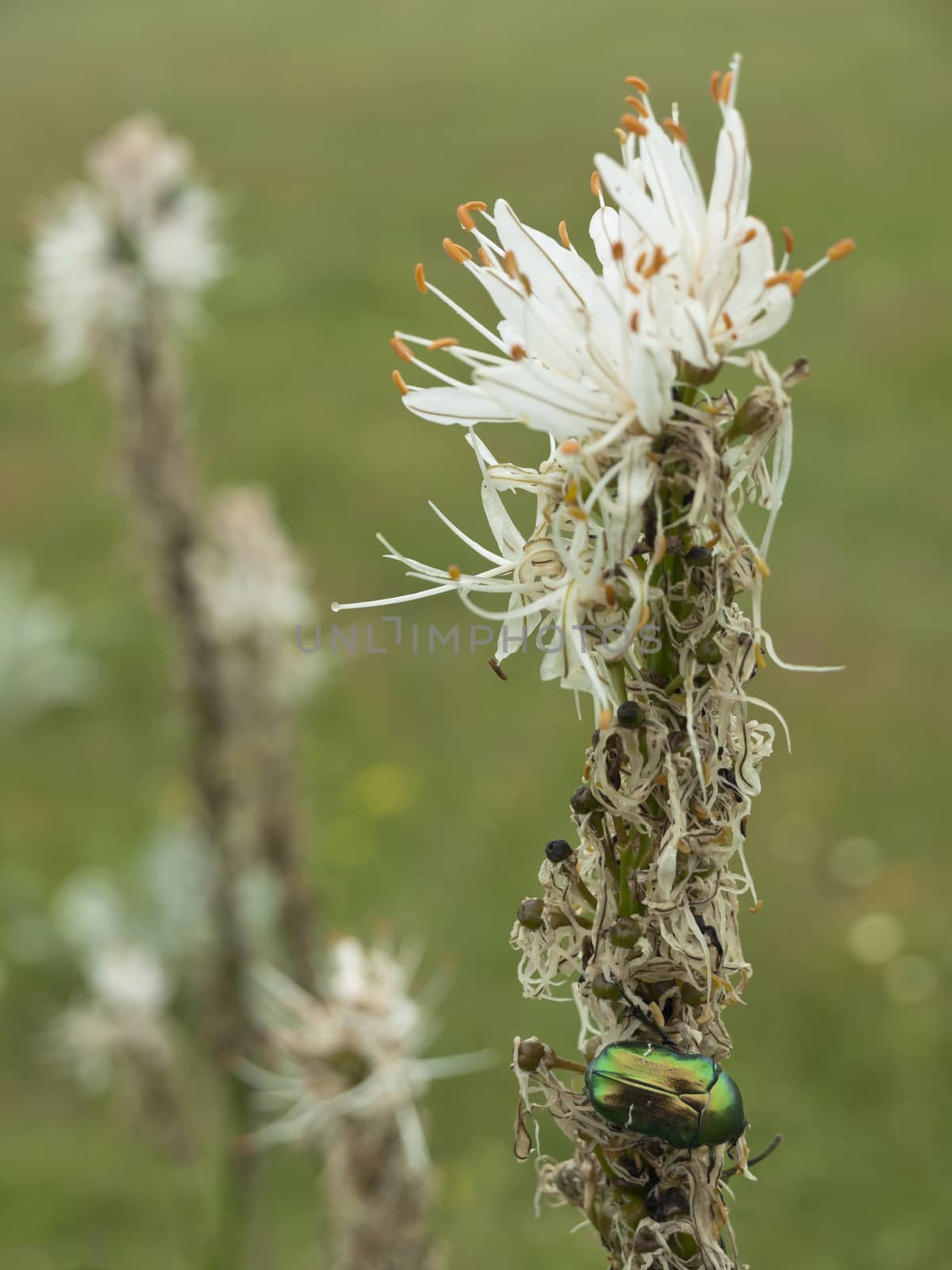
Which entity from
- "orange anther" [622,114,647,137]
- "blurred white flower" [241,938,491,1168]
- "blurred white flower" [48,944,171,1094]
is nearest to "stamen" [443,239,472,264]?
"orange anther" [622,114,647,137]

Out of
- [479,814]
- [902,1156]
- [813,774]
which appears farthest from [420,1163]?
[813,774]

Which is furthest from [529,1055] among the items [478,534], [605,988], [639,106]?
[478,534]

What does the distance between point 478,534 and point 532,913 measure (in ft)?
20.2

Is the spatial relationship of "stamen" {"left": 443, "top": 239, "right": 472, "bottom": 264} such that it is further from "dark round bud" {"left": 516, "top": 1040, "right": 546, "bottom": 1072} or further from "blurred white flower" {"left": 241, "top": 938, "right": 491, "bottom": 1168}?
"blurred white flower" {"left": 241, "top": 938, "right": 491, "bottom": 1168}

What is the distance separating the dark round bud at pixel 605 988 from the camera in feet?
3.35

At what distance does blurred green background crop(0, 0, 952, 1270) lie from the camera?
4.36 m

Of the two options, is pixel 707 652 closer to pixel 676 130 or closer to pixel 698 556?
pixel 698 556

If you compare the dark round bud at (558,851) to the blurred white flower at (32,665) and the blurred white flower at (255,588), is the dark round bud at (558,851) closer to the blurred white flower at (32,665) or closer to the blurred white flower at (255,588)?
the blurred white flower at (255,588)

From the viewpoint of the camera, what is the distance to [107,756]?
6832 millimetres

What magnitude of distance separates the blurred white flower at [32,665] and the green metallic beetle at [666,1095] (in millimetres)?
6280

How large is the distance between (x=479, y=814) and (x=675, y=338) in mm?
5194

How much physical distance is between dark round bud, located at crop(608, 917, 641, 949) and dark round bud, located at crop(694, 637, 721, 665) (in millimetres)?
202

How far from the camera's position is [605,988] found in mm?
1024

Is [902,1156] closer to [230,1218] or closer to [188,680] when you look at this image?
[230,1218]
